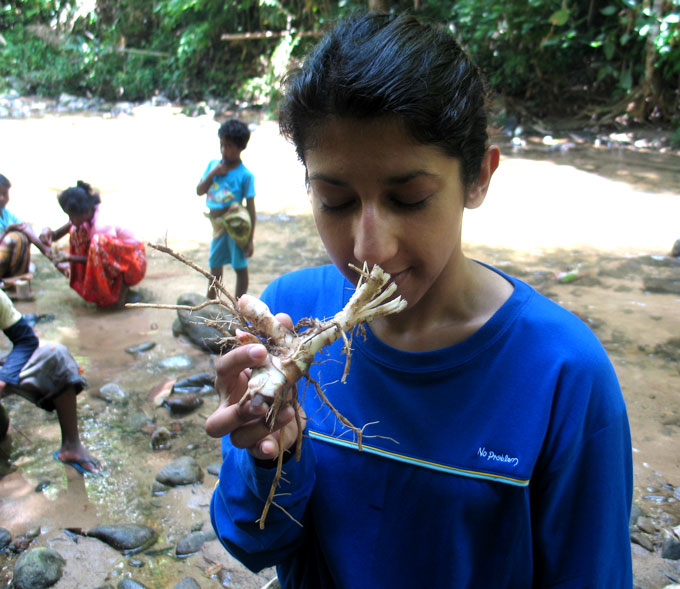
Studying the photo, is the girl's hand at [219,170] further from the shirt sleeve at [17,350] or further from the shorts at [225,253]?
the shirt sleeve at [17,350]

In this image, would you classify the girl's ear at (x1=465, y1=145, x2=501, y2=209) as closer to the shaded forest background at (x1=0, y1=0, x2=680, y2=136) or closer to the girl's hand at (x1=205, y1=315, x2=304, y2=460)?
the girl's hand at (x1=205, y1=315, x2=304, y2=460)

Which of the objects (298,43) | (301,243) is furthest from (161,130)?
(301,243)

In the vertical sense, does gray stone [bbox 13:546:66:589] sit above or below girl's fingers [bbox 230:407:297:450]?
below

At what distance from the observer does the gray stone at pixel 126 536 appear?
2350 mm

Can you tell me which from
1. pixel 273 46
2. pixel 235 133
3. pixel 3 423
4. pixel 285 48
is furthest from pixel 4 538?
pixel 273 46

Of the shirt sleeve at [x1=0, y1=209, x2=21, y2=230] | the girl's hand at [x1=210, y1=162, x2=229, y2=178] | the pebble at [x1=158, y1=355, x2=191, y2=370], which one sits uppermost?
the girl's hand at [x1=210, y1=162, x2=229, y2=178]

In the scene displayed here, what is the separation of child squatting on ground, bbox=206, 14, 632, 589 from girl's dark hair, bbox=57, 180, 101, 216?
3.86 m

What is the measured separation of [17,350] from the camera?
2.77m

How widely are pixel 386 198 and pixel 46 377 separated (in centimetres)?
234

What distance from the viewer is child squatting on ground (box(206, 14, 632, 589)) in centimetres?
102

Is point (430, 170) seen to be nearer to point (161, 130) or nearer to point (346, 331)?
point (346, 331)

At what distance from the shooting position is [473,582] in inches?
43.4

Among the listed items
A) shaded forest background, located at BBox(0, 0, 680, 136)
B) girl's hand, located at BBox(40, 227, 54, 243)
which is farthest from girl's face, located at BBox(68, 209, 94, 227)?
shaded forest background, located at BBox(0, 0, 680, 136)

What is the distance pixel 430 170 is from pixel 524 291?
344 mm
